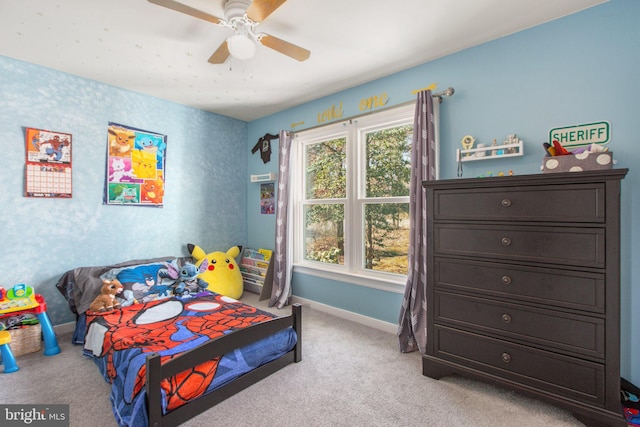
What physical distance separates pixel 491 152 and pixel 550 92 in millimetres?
529

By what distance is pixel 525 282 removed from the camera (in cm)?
185

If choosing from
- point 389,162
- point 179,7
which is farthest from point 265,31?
point 389,162

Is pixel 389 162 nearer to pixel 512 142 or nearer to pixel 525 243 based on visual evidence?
pixel 512 142

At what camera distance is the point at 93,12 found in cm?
204

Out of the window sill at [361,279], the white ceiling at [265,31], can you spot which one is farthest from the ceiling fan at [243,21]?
the window sill at [361,279]

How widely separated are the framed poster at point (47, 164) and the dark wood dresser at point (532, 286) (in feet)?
10.9

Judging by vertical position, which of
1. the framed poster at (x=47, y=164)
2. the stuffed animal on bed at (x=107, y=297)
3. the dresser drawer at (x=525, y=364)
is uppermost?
the framed poster at (x=47, y=164)

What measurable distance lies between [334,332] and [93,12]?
313 centimetres

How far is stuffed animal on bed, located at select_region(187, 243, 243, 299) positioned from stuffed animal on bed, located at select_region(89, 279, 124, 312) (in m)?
0.96

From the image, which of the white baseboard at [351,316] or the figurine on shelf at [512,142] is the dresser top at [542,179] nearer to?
the figurine on shelf at [512,142]

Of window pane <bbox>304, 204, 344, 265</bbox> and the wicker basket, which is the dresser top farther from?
the wicker basket

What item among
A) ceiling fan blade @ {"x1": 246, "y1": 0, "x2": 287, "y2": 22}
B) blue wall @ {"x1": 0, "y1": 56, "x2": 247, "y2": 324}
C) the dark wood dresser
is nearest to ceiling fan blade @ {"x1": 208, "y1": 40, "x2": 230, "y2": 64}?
ceiling fan blade @ {"x1": 246, "y1": 0, "x2": 287, "y2": 22}

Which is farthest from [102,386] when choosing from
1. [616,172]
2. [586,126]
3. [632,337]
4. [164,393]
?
[586,126]

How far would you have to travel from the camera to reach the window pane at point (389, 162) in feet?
10.0
